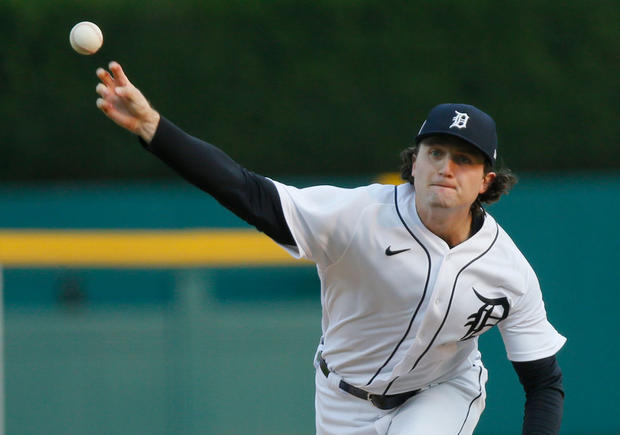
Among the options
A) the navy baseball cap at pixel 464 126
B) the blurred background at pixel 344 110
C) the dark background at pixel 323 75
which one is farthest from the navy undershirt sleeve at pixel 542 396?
the dark background at pixel 323 75

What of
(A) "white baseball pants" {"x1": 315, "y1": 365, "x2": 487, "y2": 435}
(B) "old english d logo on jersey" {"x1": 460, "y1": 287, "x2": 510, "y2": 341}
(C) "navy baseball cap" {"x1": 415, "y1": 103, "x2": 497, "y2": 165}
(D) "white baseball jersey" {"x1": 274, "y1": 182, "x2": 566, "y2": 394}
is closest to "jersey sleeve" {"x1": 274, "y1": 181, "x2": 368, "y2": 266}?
(D) "white baseball jersey" {"x1": 274, "y1": 182, "x2": 566, "y2": 394}

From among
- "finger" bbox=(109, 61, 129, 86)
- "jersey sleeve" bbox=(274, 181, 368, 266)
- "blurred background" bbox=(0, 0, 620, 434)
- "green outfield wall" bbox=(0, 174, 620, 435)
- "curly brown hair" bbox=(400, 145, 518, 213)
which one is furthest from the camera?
"blurred background" bbox=(0, 0, 620, 434)

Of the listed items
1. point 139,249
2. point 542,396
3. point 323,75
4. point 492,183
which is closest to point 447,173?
point 492,183

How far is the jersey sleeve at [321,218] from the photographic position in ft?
10.1

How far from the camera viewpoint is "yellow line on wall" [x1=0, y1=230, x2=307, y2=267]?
19.2 feet

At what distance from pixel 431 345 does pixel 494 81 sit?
4088 millimetres

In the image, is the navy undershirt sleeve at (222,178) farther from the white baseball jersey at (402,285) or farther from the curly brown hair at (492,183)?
the curly brown hair at (492,183)

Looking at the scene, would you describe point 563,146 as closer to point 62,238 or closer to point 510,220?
point 510,220

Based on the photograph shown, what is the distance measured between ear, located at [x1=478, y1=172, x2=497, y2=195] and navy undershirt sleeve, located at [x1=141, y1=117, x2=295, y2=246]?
72cm

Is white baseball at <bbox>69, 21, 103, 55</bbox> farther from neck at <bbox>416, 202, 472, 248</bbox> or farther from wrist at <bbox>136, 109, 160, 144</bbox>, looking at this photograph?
neck at <bbox>416, 202, 472, 248</bbox>

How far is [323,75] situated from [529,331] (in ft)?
13.1

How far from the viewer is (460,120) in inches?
122

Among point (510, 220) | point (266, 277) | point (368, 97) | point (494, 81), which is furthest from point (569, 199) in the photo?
point (266, 277)

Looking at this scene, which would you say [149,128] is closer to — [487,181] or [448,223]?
[448,223]
